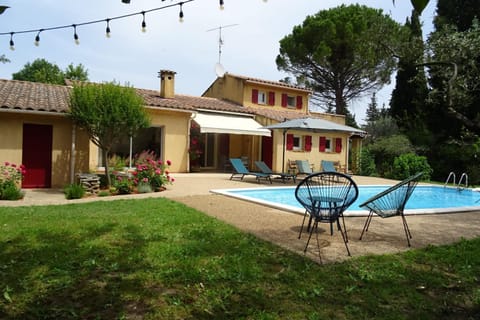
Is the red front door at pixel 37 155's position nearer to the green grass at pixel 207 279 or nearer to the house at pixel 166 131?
the house at pixel 166 131

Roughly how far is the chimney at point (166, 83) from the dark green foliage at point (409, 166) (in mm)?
18463

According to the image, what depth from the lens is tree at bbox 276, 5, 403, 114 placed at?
134 feet

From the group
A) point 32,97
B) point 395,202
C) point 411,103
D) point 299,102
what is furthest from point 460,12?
point 32,97

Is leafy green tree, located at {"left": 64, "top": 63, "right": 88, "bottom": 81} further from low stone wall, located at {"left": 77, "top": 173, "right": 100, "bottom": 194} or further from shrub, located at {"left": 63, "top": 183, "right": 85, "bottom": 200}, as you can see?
shrub, located at {"left": 63, "top": 183, "right": 85, "bottom": 200}

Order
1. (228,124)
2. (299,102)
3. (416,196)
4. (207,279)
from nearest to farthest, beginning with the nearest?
(207,279)
(416,196)
(228,124)
(299,102)

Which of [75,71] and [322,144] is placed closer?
[322,144]

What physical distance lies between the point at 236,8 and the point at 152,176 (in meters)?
10.2

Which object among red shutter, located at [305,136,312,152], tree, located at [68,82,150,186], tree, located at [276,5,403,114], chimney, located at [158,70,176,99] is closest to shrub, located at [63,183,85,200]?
tree, located at [68,82,150,186]

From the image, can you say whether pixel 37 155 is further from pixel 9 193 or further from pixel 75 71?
pixel 75 71

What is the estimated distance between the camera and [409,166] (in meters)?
27.0

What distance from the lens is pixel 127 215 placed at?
9.88 meters

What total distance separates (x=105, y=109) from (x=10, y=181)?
4.73 metres

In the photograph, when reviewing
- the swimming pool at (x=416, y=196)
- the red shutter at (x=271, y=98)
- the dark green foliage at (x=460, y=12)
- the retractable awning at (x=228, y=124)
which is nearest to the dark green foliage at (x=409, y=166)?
Result: the swimming pool at (x=416, y=196)

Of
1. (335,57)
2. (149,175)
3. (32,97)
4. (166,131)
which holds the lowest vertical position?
(149,175)
